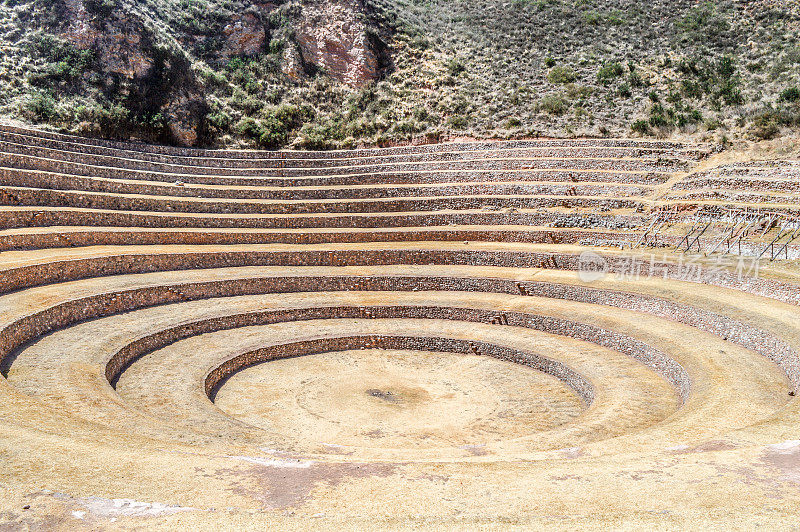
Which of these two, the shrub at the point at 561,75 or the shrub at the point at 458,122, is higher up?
the shrub at the point at 561,75

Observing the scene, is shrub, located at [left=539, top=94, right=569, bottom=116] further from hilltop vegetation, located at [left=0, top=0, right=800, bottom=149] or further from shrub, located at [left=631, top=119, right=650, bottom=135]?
shrub, located at [left=631, top=119, right=650, bottom=135]

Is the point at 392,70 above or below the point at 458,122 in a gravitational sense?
above

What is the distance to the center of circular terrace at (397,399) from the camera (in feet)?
41.6

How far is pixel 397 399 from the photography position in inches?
579

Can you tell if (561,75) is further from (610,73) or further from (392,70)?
(392,70)

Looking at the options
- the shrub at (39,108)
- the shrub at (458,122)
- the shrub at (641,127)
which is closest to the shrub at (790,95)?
the shrub at (641,127)

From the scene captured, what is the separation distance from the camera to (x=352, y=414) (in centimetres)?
1366

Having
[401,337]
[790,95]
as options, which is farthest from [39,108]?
[790,95]

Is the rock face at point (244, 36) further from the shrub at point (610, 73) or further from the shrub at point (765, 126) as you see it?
the shrub at point (765, 126)

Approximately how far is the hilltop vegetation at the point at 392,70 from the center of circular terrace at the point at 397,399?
71.3 ft

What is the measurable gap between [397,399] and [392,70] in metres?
33.0

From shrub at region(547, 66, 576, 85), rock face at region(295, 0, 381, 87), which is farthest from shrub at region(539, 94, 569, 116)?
rock face at region(295, 0, 381, 87)

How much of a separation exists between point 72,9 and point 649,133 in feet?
113

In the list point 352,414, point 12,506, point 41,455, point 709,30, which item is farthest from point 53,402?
point 709,30
